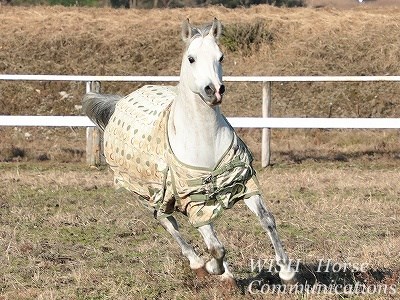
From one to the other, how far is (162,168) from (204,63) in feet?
2.57

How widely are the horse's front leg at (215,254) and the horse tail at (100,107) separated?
217 centimetres

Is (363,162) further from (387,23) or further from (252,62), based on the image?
(387,23)

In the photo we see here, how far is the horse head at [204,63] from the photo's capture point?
5062 mm

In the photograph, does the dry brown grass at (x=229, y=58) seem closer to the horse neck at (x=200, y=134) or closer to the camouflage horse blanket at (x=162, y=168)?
the camouflage horse blanket at (x=162, y=168)

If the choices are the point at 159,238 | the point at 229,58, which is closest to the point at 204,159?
the point at 159,238

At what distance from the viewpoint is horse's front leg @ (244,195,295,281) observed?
5305mm

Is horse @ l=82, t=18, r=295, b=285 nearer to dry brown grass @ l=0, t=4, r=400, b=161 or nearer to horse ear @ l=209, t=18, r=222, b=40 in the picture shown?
horse ear @ l=209, t=18, r=222, b=40

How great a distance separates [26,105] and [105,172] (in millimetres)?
6091

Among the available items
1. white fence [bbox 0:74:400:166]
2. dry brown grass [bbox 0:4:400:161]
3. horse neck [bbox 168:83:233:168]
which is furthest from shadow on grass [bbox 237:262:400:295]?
dry brown grass [bbox 0:4:400:161]

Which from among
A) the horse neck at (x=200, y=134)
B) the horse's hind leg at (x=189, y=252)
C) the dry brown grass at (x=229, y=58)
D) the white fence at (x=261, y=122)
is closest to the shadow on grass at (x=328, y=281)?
the horse's hind leg at (x=189, y=252)

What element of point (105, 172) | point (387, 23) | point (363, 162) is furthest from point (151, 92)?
point (387, 23)

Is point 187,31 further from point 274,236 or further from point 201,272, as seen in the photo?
point 201,272

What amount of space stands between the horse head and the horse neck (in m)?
0.10

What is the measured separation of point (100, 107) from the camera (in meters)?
7.50
